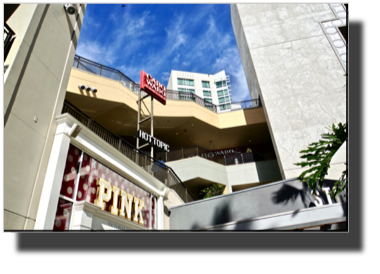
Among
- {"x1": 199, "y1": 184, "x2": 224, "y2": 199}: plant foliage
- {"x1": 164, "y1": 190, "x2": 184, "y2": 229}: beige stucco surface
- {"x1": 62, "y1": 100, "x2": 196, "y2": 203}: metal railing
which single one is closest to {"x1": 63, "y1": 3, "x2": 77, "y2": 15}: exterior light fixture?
{"x1": 62, "y1": 100, "x2": 196, "y2": 203}: metal railing

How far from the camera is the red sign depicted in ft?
63.4

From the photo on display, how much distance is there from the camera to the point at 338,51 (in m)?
18.5

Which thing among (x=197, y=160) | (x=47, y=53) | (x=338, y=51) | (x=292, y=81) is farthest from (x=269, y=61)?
(x=47, y=53)

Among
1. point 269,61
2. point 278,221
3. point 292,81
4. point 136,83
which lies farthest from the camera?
point 136,83

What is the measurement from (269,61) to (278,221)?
13.7 metres

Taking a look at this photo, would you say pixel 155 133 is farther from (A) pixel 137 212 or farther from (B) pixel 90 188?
(B) pixel 90 188

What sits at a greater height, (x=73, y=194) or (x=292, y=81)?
(x=292, y=81)

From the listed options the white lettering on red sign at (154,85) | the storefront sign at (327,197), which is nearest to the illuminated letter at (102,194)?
the storefront sign at (327,197)

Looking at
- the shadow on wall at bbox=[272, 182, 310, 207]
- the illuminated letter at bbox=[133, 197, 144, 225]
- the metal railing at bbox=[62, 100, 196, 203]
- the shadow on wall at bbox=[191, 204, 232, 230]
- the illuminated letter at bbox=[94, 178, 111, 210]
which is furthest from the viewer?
the metal railing at bbox=[62, 100, 196, 203]

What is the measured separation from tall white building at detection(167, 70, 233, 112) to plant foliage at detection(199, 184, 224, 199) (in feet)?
119

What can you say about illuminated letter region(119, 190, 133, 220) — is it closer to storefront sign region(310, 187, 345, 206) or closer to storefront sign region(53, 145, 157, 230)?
storefront sign region(53, 145, 157, 230)

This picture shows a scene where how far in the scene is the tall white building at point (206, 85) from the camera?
5609 centimetres

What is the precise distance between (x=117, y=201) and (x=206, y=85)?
169 ft
